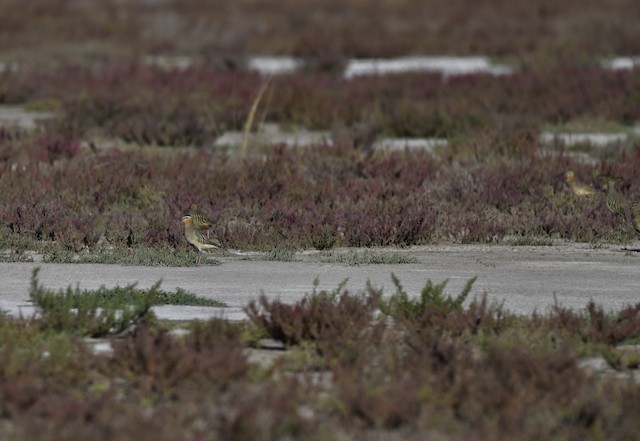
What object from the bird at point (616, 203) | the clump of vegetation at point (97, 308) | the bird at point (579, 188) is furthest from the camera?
the bird at point (579, 188)

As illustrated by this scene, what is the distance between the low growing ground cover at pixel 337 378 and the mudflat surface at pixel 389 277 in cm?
80

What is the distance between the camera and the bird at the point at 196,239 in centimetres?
1102

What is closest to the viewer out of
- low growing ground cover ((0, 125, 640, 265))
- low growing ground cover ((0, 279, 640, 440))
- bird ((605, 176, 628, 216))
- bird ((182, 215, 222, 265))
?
low growing ground cover ((0, 279, 640, 440))

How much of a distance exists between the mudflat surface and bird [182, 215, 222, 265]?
17 cm

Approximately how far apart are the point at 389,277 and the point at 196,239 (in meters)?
1.85

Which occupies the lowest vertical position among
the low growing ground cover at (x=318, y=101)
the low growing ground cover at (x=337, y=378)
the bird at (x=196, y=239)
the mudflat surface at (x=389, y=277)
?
the low growing ground cover at (x=337, y=378)

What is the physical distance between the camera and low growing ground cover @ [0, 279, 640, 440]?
6098 mm

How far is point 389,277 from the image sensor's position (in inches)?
400

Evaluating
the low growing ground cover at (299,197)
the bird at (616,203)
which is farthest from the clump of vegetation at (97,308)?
the bird at (616,203)

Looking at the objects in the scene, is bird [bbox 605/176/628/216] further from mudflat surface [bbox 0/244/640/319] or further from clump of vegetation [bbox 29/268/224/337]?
clump of vegetation [bbox 29/268/224/337]

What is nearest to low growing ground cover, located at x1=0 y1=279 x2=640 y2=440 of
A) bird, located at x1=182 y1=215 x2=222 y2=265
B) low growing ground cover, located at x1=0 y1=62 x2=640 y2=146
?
bird, located at x1=182 y1=215 x2=222 y2=265

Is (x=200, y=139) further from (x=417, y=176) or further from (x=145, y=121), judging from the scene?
(x=417, y=176)

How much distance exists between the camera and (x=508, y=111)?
21641 millimetres

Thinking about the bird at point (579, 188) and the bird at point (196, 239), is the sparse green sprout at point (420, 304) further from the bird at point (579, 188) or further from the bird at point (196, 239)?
the bird at point (579, 188)
